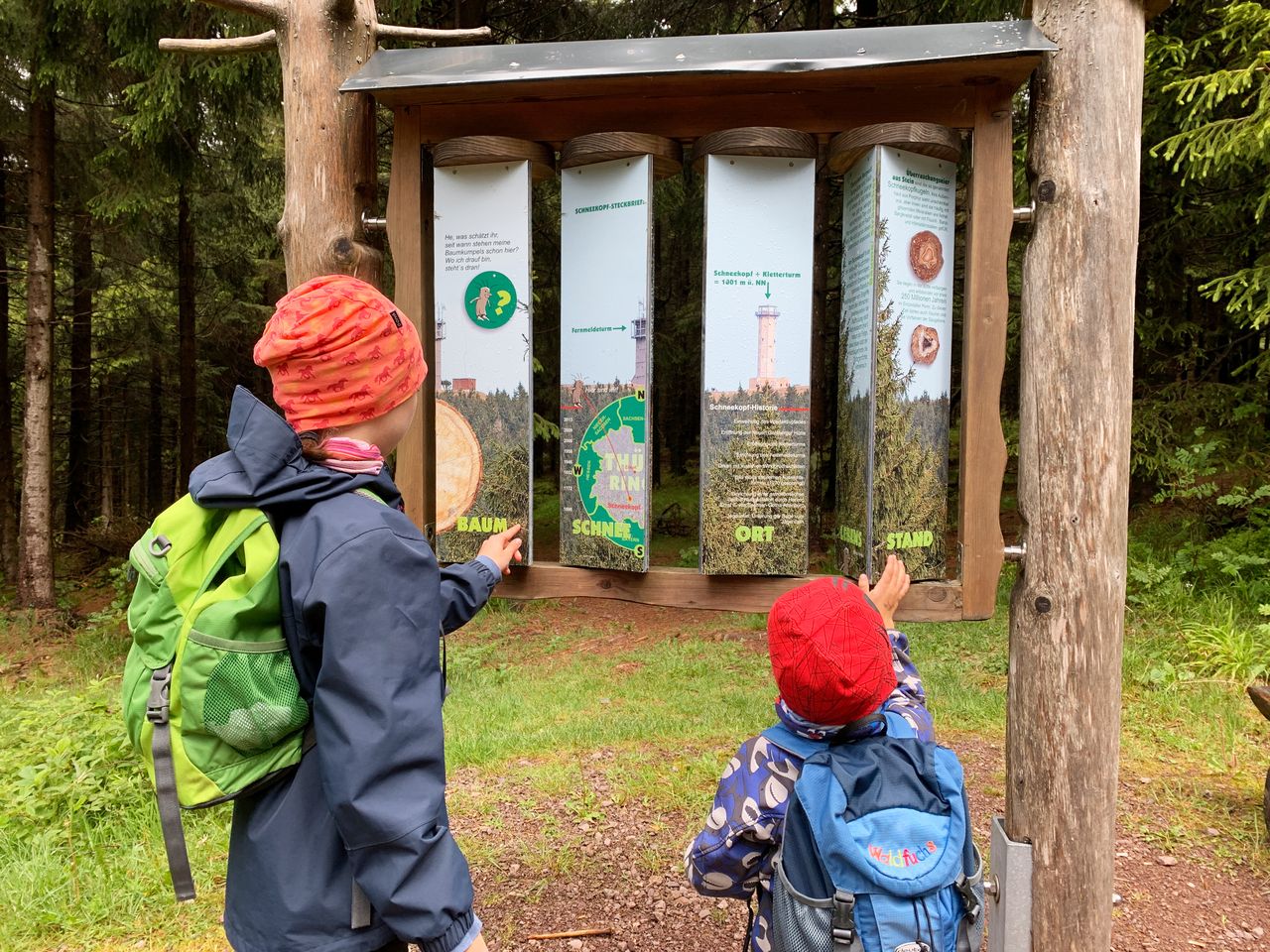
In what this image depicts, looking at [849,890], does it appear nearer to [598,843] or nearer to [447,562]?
[447,562]

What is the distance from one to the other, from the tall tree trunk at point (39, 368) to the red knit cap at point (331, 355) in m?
9.32

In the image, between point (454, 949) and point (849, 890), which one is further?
point (849, 890)

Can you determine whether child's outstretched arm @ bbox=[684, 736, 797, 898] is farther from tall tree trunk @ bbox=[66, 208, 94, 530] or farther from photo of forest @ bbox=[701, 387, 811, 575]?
tall tree trunk @ bbox=[66, 208, 94, 530]

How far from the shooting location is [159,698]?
150 cm

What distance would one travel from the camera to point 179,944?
3232 millimetres

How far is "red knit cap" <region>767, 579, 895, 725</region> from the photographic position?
1.72 m

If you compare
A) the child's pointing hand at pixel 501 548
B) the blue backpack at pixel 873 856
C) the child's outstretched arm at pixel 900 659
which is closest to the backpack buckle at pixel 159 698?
the child's pointing hand at pixel 501 548

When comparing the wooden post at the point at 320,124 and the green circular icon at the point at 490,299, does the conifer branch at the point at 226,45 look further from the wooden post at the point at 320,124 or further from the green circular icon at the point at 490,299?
the green circular icon at the point at 490,299

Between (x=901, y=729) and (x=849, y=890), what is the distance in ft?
1.20

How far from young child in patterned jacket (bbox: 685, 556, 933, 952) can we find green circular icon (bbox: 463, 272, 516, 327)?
1.49 m

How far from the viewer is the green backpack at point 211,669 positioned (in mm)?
1482

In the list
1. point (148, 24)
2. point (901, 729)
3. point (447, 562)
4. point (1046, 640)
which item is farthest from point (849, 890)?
point (148, 24)

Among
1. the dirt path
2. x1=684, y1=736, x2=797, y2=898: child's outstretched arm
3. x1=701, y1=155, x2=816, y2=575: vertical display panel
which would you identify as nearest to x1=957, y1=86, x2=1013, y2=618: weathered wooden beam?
x1=701, y1=155, x2=816, y2=575: vertical display panel

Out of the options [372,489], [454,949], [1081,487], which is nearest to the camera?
[454,949]
